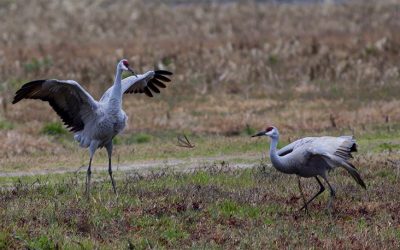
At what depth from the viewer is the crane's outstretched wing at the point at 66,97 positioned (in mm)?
10930

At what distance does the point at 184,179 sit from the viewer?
11.9 m

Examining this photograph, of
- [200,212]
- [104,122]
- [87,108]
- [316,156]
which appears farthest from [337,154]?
[87,108]

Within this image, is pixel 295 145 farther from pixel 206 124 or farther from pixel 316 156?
pixel 206 124

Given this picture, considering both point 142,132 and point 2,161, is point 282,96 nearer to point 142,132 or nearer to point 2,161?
point 142,132

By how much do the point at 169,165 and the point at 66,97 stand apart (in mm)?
3084

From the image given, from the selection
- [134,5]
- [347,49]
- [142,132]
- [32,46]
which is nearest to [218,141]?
[142,132]

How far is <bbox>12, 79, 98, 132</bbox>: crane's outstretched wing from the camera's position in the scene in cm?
1093

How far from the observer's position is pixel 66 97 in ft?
37.4

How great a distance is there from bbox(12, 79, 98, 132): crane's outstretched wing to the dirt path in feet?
5.87

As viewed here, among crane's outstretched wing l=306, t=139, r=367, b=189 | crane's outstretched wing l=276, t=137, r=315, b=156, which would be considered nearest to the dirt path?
crane's outstretched wing l=276, t=137, r=315, b=156

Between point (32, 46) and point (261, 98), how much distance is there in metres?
8.45

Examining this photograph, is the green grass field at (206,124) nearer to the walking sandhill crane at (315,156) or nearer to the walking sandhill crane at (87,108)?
the walking sandhill crane at (315,156)

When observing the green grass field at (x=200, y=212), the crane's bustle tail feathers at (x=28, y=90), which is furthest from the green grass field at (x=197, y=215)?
the crane's bustle tail feathers at (x=28, y=90)

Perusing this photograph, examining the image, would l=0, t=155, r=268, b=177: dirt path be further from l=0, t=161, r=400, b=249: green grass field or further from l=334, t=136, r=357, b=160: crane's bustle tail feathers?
l=334, t=136, r=357, b=160: crane's bustle tail feathers
